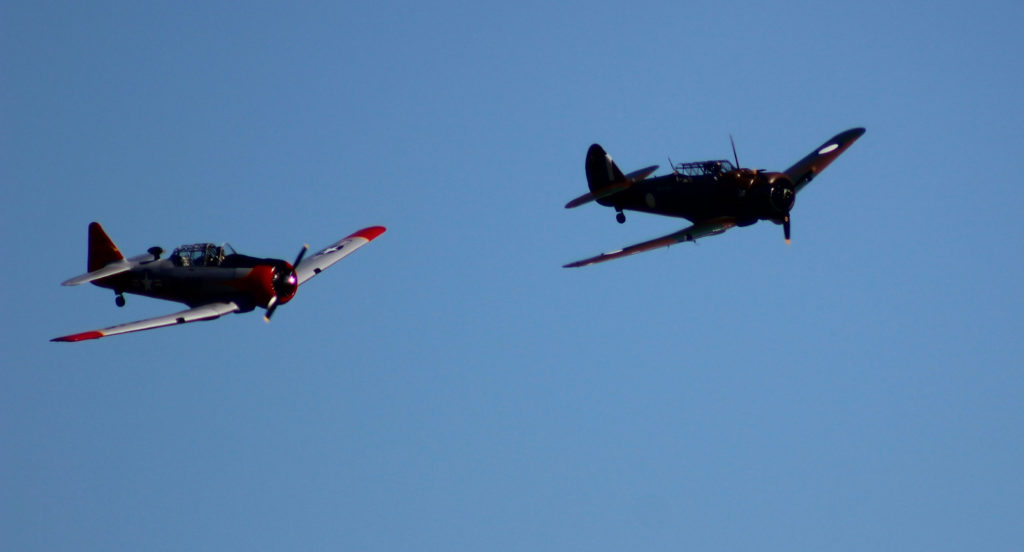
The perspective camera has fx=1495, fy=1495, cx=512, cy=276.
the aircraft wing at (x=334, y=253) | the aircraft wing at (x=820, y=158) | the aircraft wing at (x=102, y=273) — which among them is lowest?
the aircraft wing at (x=820, y=158)

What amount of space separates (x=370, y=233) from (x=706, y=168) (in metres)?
13.2

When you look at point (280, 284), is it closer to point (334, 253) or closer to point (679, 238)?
point (334, 253)

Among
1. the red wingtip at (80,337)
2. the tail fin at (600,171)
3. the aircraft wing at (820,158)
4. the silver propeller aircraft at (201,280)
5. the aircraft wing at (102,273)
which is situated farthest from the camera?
the tail fin at (600,171)

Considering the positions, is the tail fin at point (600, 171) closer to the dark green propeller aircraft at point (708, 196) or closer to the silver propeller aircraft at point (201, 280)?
the dark green propeller aircraft at point (708, 196)

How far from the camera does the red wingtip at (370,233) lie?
185 ft

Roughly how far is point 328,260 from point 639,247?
37.9 feet

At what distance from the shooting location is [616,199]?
55.6m

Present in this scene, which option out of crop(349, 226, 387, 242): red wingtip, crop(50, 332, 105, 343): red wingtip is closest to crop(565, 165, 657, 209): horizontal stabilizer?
crop(349, 226, 387, 242): red wingtip

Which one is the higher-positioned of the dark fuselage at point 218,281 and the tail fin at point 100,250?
the tail fin at point 100,250

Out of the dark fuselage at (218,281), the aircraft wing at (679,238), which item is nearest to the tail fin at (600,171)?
the aircraft wing at (679,238)

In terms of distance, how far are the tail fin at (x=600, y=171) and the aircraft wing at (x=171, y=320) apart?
51.1 feet

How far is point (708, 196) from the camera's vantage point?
51344mm

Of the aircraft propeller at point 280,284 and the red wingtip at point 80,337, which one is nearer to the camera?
the red wingtip at point 80,337

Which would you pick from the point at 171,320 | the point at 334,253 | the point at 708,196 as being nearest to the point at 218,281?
the point at 171,320
